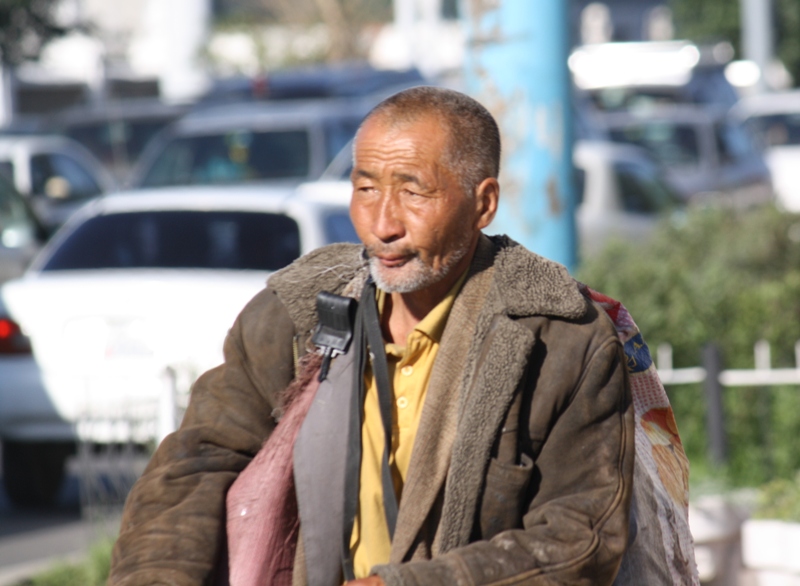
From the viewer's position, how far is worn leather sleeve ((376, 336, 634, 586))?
214cm

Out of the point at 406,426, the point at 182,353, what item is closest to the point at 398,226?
the point at 406,426

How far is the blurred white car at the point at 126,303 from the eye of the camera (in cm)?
591

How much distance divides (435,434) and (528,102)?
2801 millimetres

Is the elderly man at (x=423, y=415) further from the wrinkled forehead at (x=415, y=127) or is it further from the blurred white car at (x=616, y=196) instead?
the blurred white car at (x=616, y=196)

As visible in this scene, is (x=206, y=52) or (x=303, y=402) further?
(x=206, y=52)

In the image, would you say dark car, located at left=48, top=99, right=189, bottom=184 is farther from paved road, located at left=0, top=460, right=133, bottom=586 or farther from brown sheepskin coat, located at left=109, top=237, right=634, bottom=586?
brown sheepskin coat, located at left=109, top=237, right=634, bottom=586

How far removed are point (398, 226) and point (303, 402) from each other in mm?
337

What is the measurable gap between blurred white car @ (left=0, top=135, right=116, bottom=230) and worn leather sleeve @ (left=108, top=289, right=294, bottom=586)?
1112cm

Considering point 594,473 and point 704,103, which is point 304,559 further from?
point 704,103

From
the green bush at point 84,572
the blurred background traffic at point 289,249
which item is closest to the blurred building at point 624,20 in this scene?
the blurred background traffic at point 289,249

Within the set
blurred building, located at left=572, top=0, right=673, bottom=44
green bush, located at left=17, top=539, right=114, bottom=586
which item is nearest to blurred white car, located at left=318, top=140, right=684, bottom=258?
green bush, located at left=17, top=539, right=114, bottom=586

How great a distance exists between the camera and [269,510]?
2.30 meters

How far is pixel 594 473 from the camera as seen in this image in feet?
7.27

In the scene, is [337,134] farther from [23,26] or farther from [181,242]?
[23,26]
